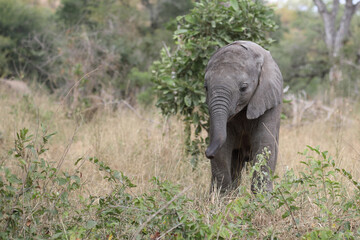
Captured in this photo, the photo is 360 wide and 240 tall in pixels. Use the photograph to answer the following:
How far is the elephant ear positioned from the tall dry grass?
104cm

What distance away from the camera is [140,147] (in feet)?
21.2

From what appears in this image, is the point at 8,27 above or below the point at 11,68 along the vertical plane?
above

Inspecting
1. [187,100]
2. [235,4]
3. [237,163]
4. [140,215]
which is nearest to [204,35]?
[235,4]

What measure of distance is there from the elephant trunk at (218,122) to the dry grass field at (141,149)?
26.6 inches

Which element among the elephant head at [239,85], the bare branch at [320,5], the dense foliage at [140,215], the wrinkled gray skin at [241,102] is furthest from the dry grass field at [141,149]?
the bare branch at [320,5]

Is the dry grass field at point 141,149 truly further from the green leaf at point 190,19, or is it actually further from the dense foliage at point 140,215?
the green leaf at point 190,19

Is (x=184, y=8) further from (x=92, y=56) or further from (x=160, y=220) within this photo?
(x=160, y=220)

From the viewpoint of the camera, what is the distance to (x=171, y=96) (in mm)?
5551

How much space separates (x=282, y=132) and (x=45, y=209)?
20.8ft

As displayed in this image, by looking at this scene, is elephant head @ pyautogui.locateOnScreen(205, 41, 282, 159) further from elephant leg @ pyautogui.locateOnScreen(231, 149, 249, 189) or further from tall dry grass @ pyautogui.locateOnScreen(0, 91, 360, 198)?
tall dry grass @ pyautogui.locateOnScreen(0, 91, 360, 198)

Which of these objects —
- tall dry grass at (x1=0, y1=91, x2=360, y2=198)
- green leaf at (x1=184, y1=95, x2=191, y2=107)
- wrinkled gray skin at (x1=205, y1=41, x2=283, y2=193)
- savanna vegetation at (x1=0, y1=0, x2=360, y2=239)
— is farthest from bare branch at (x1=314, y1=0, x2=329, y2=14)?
wrinkled gray skin at (x1=205, y1=41, x2=283, y2=193)

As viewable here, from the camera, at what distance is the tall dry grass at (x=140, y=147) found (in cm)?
507

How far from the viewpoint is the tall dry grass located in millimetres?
5074

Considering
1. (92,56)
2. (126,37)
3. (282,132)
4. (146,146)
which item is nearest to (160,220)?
(146,146)
